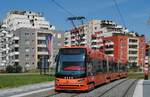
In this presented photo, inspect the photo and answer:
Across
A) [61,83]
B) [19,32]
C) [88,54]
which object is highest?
[19,32]

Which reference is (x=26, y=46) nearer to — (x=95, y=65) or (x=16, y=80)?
(x=16, y=80)

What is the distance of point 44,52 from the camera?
138875 mm

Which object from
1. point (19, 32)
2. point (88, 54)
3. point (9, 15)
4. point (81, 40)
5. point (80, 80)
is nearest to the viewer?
point (80, 80)

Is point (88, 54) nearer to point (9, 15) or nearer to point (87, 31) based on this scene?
point (9, 15)

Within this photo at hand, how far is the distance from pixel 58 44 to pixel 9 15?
27.9 meters

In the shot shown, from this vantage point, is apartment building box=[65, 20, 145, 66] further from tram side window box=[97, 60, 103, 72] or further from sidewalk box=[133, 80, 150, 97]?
sidewalk box=[133, 80, 150, 97]

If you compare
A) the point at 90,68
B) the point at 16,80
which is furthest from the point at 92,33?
the point at 90,68

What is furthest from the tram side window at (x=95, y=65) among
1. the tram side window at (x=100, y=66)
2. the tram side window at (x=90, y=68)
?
the tram side window at (x=100, y=66)

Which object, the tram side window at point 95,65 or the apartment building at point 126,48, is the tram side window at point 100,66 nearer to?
the tram side window at point 95,65

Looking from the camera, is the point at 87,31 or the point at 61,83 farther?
the point at 87,31

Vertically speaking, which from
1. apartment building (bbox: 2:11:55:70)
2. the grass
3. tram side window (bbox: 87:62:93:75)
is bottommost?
the grass

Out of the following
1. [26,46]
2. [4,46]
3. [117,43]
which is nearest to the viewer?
[26,46]

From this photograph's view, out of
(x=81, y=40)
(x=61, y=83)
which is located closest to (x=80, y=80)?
(x=61, y=83)

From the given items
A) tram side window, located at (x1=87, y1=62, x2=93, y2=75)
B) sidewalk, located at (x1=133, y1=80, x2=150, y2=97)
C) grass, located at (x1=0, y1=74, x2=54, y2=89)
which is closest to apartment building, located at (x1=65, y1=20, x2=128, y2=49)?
grass, located at (x1=0, y1=74, x2=54, y2=89)
